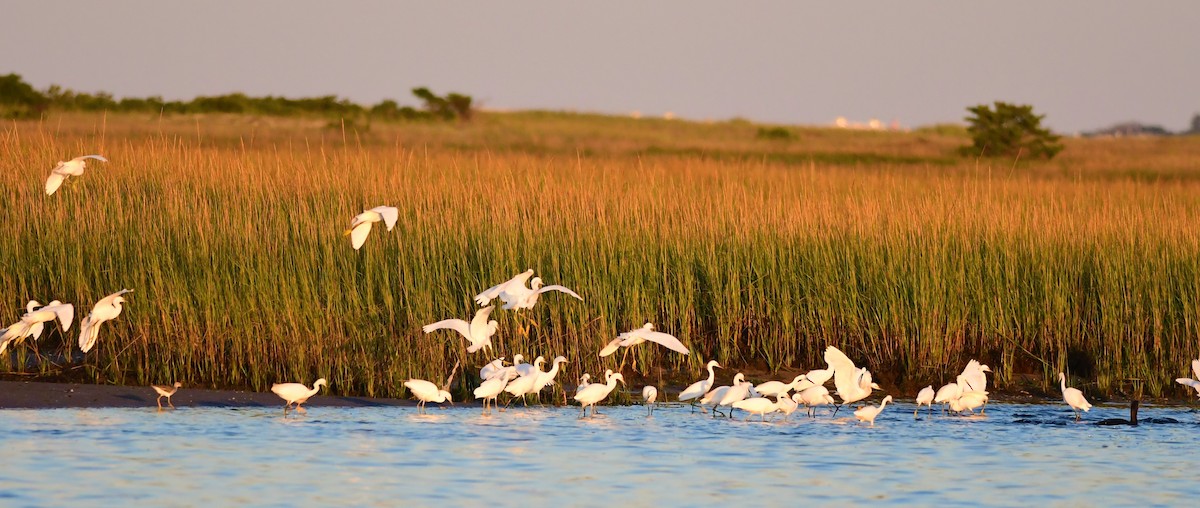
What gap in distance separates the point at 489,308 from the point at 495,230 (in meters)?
1.59

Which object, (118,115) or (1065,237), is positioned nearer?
(1065,237)

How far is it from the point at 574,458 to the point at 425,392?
1.40m

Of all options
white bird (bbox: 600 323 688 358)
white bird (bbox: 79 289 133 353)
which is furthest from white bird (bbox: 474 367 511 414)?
white bird (bbox: 79 289 133 353)

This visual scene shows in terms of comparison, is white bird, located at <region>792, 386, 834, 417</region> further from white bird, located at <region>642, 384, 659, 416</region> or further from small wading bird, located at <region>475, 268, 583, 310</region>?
small wading bird, located at <region>475, 268, 583, 310</region>

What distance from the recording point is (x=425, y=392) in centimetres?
805

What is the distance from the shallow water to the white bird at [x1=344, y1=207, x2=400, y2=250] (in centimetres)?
111

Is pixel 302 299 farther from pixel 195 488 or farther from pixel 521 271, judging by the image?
pixel 195 488

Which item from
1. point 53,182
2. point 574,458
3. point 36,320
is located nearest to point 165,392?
point 36,320

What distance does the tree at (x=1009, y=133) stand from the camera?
1602 inches

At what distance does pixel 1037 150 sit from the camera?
4019 cm

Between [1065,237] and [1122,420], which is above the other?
[1065,237]

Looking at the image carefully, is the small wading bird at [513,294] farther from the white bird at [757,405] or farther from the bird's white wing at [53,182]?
the bird's white wing at [53,182]

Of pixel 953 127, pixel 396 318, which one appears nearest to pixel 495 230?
pixel 396 318

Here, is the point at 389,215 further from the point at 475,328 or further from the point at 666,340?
the point at 666,340
